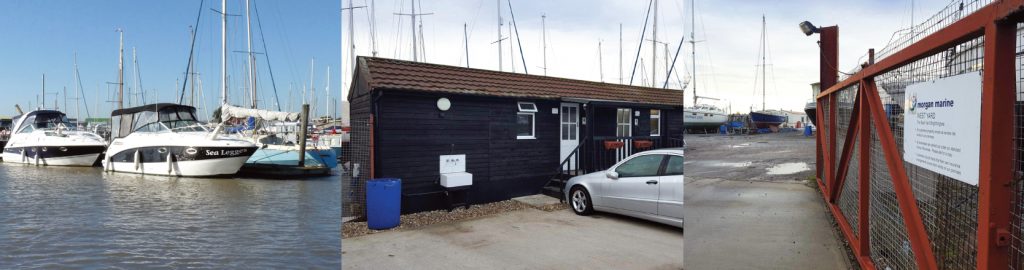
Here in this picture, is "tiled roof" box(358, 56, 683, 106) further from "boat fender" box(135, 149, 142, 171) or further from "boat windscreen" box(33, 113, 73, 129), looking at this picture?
"boat windscreen" box(33, 113, 73, 129)

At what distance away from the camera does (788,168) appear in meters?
9.94

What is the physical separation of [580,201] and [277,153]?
1841cm

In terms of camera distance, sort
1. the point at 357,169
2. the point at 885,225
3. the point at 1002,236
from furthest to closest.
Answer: the point at 357,169 < the point at 885,225 < the point at 1002,236

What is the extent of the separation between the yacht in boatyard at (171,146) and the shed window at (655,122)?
18094 mm

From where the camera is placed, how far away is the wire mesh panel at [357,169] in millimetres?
3920

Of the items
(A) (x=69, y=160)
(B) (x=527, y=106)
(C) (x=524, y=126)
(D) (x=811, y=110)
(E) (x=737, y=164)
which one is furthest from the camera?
(A) (x=69, y=160)

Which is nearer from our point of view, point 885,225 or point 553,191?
point 885,225

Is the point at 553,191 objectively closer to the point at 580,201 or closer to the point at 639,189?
the point at 580,201

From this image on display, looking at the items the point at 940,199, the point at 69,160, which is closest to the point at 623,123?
the point at 940,199

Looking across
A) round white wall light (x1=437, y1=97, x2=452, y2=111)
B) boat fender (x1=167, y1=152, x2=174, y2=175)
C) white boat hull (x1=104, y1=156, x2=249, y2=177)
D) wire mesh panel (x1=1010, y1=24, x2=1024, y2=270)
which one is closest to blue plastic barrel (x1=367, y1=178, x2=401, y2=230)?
round white wall light (x1=437, y1=97, x2=452, y2=111)

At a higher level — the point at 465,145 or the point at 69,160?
the point at 465,145

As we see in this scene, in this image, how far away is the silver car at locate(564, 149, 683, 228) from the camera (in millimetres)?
4699

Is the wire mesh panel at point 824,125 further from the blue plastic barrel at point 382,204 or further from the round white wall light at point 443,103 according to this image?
the blue plastic barrel at point 382,204

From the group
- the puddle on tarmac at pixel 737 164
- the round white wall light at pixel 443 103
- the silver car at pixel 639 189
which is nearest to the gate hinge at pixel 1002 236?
the silver car at pixel 639 189
